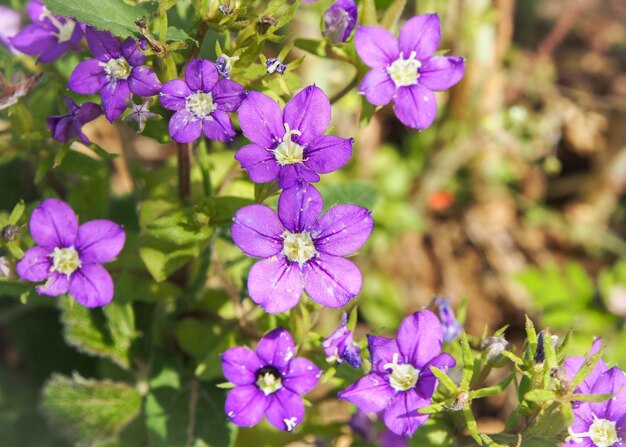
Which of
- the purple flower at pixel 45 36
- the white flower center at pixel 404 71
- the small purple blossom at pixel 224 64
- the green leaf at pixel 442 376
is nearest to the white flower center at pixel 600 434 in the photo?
the green leaf at pixel 442 376

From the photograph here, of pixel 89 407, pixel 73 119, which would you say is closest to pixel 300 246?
pixel 73 119

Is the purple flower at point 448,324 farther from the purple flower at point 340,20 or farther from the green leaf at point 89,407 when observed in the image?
the green leaf at point 89,407

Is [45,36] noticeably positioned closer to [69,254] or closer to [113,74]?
[113,74]

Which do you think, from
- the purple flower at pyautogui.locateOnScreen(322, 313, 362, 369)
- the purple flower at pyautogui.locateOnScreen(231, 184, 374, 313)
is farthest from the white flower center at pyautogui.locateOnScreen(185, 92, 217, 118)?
the purple flower at pyautogui.locateOnScreen(322, 313, 362, 369)

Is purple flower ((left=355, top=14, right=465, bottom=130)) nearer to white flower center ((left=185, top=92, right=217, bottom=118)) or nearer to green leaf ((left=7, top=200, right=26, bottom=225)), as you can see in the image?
white flower center ((left=185, top=92, right=217, bottom=118))

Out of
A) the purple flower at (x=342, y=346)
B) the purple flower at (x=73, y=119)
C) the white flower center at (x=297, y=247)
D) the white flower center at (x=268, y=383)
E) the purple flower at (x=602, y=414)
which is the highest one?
the purple flower at (x=73, y=119)

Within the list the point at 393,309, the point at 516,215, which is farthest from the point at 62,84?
the point at 516,215
